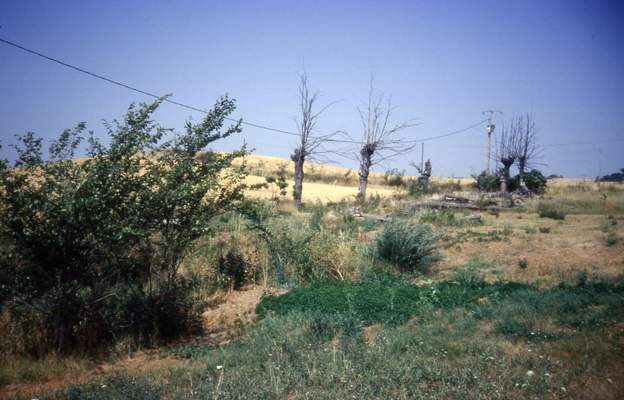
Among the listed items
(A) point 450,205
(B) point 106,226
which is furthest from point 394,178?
(B) point 106,226

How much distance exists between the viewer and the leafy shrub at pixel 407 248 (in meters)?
10.1

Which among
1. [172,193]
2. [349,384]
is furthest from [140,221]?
[349,384]

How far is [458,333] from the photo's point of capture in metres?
5.67

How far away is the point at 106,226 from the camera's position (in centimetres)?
627

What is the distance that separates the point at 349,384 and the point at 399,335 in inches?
60.7

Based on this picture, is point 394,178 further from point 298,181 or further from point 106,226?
point 106,226

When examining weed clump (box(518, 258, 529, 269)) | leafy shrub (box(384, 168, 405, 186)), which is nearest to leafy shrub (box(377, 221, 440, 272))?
weed clump (box(518, 258, 529, 269))

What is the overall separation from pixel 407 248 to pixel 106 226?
21.2ft

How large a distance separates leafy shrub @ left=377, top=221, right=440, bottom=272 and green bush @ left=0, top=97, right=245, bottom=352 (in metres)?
4.08

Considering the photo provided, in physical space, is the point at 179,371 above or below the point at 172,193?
below

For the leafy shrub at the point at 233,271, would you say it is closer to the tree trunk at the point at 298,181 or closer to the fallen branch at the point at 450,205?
the tree trunk at the point at 298,181

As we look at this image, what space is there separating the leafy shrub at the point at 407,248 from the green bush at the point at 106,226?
408 centimetres

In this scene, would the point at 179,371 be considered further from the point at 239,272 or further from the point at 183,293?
the point at 239,272

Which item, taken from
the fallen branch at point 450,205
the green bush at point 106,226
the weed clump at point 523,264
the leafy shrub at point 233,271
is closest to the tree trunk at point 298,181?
the fallen branch at point 450,205
